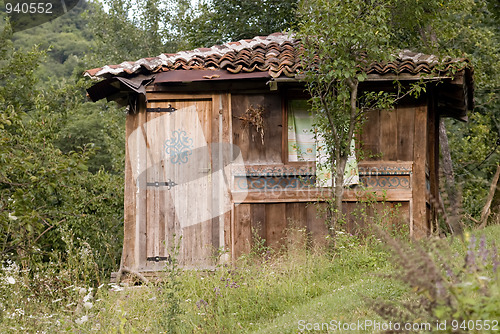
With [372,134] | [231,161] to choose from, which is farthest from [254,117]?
[372,134]

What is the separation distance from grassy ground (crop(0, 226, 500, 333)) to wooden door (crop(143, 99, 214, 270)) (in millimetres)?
1392

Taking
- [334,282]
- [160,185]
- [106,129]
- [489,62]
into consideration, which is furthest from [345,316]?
[106,129]

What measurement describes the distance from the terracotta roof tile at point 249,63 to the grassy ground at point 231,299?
264 centimetres

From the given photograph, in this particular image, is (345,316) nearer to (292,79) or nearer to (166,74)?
(292,79)

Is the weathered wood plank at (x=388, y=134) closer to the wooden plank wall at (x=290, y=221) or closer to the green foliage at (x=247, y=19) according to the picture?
the wooden plank wall at (x=290, y=221)

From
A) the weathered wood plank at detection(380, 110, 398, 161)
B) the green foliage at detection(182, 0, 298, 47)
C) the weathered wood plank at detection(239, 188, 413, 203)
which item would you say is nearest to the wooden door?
the weathered wood plank at detection(239, 188, 413, 203)

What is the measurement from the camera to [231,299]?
6.54 metres

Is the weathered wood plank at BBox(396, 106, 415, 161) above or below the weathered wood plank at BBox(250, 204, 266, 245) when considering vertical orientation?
above

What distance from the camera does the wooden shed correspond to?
9180 millimetres

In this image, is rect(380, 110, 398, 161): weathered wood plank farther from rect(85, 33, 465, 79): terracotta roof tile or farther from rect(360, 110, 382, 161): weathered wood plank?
rect(85, 33, 465, 79): terracotta roof tile

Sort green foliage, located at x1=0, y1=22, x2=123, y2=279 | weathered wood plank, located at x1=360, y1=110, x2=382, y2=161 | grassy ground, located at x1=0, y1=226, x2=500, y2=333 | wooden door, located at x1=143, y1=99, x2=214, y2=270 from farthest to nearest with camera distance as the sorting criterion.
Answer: green foliage, located at x1=0, y1=22, x2=123, y2=279 → weathered wood plank, located at x1=360, y1=110, x2=382, y2=161 → wooden door, located at x1=143, y1=99, x2=214, y2=270 → grassy ground, located at x1=0, y1=226, x2=500, y2=333

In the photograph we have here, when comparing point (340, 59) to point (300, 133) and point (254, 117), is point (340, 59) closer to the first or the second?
point (300, 133)

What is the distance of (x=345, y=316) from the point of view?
5.20 metres

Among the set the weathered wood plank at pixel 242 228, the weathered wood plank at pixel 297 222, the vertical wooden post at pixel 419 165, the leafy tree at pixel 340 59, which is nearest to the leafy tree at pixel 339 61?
the leafy tree at pixel 340 59
